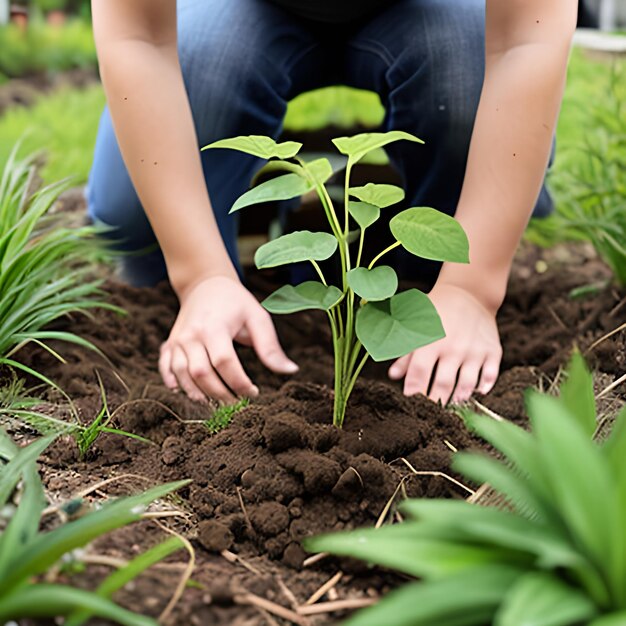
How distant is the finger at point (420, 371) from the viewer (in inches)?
54.4

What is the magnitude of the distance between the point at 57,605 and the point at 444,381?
31.8 inches

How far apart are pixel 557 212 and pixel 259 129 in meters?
0.92

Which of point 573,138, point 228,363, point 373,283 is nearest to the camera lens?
point 373,283

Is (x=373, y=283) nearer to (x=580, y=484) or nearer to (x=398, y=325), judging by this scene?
(x=398, y=325)

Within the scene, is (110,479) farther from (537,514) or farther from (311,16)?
(311,16)

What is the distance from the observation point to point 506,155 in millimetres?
1448

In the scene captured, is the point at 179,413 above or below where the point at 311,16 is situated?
below

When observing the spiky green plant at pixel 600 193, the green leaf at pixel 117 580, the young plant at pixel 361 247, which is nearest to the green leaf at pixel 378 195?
the young plant at pixel 361 247

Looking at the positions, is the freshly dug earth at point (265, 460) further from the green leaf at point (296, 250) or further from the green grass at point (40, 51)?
the green grass at point (40, 51)

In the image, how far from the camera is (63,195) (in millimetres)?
2570

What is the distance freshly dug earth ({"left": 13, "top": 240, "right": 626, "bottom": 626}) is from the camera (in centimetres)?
91

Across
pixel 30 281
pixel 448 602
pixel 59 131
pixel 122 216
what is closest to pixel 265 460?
pixel 448 602

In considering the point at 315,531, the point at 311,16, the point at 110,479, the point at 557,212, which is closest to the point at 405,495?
the point at 315,531

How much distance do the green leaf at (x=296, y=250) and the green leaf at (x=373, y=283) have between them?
0.14ft
